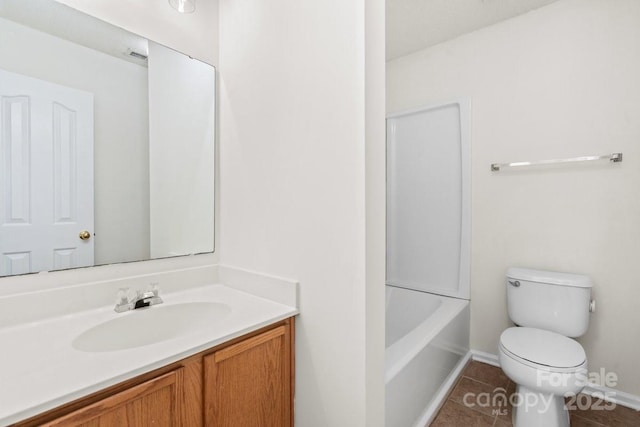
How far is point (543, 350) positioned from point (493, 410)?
511 mm

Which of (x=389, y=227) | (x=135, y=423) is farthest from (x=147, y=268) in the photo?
(x=389, y=227)

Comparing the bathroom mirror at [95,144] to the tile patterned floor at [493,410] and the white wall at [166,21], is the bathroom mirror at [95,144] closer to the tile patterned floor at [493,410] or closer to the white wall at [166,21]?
the white wall at [166,21]

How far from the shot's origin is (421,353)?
1.52m

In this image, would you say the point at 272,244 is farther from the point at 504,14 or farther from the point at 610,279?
the point at 504,14

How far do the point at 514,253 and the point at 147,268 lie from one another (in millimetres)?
2236

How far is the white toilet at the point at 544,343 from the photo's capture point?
1.38 meters

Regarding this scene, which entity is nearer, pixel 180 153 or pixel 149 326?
pixel 149 326

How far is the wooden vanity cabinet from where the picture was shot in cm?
71

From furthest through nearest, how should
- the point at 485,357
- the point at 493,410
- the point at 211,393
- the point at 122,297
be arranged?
the point at 485,357 < the point at 493,410 < the point at 122,297 < the point at 211,393

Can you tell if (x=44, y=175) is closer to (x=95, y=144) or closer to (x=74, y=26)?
(x=95, y=144)

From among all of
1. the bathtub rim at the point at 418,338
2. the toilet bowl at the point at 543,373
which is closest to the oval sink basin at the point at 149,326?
the bathtub rim at the point at 418,338

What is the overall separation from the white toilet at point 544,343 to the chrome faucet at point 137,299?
171 cm

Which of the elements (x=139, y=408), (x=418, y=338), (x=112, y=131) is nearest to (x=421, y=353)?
(x=418, y=338)

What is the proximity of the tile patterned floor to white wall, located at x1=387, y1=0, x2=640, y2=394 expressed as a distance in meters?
0.20
